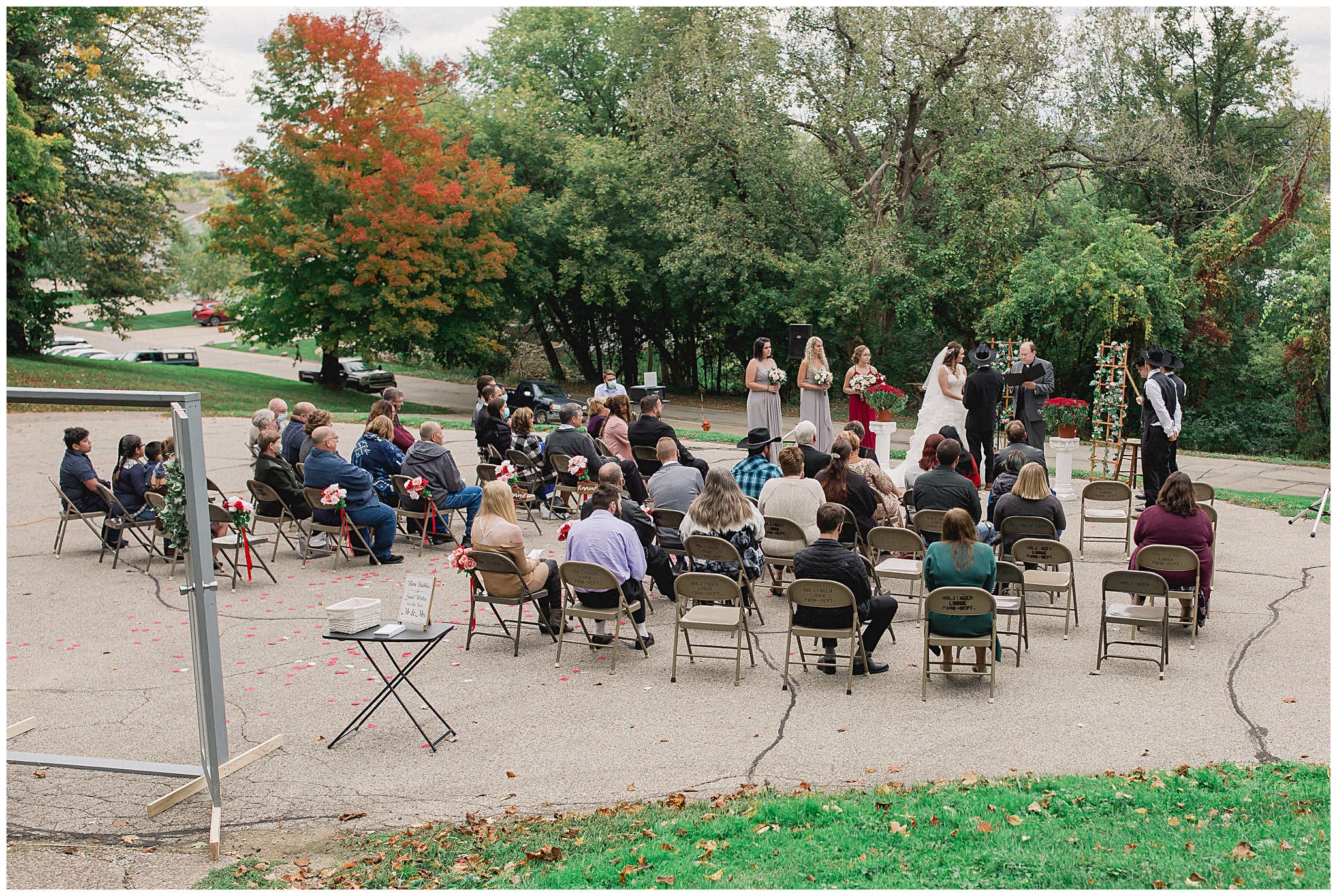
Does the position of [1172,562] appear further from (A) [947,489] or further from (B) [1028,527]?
(A) [947,489]

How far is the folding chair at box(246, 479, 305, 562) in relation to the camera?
35.7ft

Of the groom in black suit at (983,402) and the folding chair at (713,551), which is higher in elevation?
the groom in black suit at (983,402)

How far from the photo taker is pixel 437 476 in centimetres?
1152

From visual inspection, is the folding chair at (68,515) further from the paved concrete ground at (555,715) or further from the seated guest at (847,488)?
the seated guest at (847,488)

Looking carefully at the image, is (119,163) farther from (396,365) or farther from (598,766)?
(598,766)

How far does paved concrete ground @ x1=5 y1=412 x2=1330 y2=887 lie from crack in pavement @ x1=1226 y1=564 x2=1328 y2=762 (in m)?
0.02

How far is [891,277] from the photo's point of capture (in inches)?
1158

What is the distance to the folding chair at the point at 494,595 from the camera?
26.3ft

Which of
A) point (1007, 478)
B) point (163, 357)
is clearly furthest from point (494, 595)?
point (163, 357)

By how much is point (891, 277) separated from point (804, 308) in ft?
9.31

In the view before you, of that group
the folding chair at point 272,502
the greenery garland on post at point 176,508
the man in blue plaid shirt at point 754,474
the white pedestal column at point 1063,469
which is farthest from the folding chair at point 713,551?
the white pedestal column at point 1063,469

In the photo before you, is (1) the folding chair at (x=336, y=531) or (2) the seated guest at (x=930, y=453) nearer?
(2) the seated guest at (x=930, y=453)

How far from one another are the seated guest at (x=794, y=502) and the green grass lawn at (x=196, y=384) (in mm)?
17802

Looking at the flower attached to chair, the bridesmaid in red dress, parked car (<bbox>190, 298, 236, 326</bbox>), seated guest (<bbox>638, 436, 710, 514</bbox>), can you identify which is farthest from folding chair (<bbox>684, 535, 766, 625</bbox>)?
parked car (<bbox>190, 298, 236, 326</bbox>)
